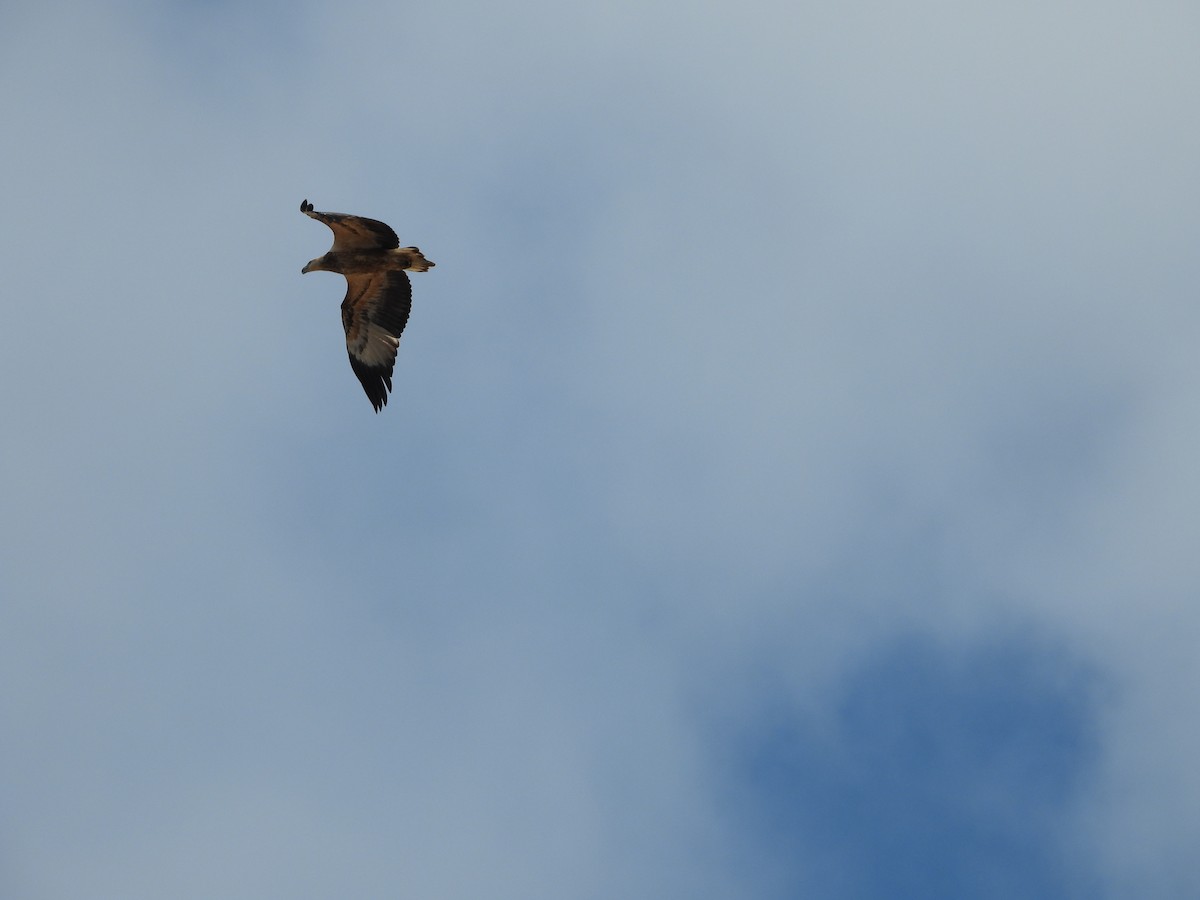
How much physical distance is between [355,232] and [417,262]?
137 centimetres

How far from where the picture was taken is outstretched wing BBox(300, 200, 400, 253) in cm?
2483

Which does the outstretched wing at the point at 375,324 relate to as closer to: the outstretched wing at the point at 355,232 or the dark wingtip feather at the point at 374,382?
the dark wingtip feather at the point at 374,382

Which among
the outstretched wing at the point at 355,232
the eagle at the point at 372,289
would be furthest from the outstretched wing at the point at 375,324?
the outstretched wing at the point at 355,232

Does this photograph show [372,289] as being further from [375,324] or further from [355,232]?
[355,232]

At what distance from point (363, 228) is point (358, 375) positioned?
A: 361 cm

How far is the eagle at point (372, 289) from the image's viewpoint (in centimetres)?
2566

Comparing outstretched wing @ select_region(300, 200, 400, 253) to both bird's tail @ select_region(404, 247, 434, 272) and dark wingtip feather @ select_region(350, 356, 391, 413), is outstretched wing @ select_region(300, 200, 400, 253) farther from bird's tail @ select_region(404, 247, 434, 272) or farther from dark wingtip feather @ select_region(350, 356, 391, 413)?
dark wingtip feather @ select_region(350, 356, 391, 413)

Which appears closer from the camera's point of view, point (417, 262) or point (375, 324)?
point (417, 262)

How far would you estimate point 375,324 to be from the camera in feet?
90.5

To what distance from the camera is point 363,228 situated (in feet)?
83.1

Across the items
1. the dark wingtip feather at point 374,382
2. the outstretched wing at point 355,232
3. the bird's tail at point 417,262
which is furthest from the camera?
the dark wingtip feather at point 374,382

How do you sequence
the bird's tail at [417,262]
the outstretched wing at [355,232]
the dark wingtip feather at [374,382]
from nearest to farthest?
the outstretched wing at [355,232] → the bird's tail at [417,262] → the dark wingtip feather at [374,382]

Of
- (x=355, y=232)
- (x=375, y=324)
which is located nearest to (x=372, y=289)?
(x=375, y=324)

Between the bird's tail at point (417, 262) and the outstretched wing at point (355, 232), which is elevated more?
the bird's tail at point (417, 262)
